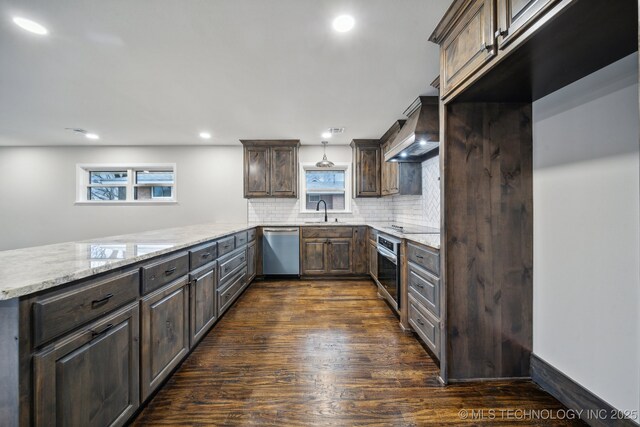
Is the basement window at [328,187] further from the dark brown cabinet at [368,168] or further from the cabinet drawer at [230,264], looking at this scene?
the cabinet drawer at [230,264]

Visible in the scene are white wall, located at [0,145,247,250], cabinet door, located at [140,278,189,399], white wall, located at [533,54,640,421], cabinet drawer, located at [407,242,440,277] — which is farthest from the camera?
white wall, located at [0,145,247,250]

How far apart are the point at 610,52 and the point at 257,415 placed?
2.51 meters

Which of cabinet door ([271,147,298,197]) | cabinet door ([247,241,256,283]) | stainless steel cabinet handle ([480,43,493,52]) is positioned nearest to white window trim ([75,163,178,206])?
Answer: cabinet door ([271,147,298,197])

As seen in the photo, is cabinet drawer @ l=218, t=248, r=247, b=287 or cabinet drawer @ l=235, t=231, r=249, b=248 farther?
cabinet drawer @ l=235, t=231, r=249, b=248

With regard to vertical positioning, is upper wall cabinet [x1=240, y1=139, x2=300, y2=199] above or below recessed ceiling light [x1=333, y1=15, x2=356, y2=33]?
below

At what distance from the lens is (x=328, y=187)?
5090 mm

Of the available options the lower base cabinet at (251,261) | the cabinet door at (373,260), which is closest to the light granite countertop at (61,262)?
the cabinet door at (373,260)

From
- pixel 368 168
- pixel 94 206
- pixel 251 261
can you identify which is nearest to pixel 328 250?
pixel 251 261

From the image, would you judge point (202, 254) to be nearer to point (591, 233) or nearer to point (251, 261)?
point (251, 261)

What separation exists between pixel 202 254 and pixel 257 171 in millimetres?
2605

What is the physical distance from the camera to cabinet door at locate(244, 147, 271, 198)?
4617 millimetres

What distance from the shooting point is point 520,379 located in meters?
1.78

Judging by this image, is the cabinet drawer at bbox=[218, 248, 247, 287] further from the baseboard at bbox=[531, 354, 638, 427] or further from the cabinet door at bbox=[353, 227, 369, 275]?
the baseboard at bbox=[531, 354, 638, 427]

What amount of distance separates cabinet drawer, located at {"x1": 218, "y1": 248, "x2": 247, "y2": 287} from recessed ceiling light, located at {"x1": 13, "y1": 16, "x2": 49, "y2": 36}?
2092mm
